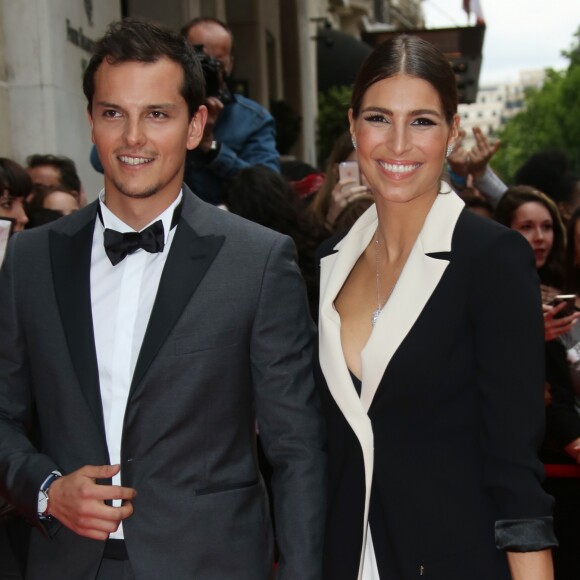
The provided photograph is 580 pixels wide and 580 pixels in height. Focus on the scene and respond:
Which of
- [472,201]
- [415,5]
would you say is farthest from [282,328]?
[415,5]

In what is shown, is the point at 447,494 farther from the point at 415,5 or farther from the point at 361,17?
the point at 415,5

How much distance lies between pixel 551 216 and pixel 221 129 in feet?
7.22

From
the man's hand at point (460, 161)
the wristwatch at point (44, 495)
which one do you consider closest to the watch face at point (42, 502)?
the wristwatch at point (44, 495)

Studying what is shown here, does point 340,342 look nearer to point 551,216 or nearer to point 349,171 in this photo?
point 349,171

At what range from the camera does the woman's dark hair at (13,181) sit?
5.37 metres

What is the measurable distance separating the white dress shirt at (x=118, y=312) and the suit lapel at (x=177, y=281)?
0.19ft

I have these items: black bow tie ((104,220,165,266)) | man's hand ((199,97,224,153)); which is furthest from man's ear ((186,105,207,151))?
man's hand ((199,97,224,153))

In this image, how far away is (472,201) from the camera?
750cm

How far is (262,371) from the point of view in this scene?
2.89 metres

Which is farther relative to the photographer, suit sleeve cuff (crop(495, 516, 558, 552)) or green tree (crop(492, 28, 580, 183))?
green tree (crop(492, 28, 580, 183))

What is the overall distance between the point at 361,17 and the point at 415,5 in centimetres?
3312

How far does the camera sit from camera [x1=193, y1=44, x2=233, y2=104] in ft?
17.9

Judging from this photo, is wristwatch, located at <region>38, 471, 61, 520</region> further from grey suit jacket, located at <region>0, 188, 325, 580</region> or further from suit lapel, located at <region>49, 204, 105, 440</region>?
suit lapel, located at <region>49, 204, 105, 440</region>

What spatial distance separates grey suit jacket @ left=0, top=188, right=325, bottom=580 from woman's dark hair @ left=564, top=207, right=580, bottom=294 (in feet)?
9.21
